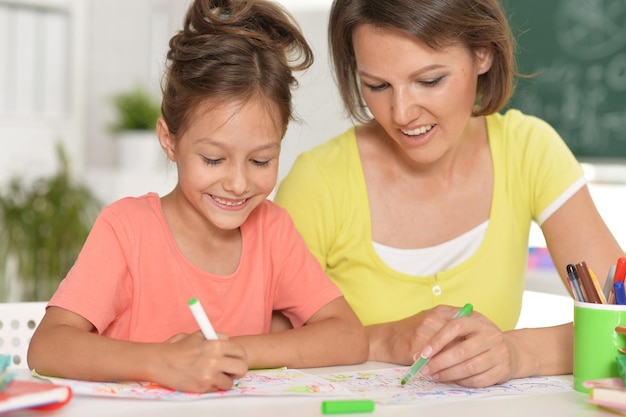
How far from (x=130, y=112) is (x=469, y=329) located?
2.95 metres

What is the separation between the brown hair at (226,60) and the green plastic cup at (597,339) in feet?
1.74

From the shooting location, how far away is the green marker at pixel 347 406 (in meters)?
0.95

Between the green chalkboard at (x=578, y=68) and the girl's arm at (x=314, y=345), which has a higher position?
the green chalkboard at (x=578, y=68)

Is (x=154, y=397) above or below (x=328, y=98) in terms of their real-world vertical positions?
below

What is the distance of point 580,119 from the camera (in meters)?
3.10

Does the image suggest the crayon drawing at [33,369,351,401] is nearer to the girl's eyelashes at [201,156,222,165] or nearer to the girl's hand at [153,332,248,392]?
the girl's hand at [153,332,248,392]

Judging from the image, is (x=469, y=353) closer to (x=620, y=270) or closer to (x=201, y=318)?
(x=620, y=270)

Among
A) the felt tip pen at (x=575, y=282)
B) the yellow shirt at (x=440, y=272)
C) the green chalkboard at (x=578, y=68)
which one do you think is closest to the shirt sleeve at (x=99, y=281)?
the yellow shirt at (x=440, y=272)

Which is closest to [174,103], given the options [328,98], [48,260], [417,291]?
[417,291]

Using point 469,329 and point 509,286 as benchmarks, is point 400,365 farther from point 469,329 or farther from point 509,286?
point 509,286

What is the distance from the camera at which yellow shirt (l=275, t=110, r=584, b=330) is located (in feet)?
5.04

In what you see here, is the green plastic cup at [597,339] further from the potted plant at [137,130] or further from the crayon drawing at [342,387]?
the potted plant at [137,130]

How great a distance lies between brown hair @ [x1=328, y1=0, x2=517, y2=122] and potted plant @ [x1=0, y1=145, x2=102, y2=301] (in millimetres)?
1724

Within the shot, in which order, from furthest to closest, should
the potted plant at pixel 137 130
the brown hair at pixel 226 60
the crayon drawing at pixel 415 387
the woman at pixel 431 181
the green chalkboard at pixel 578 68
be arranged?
the potted plant at pixel 137 130 < the green chalkboard at pixel 578 68 < the woman at pixel 431 181 < the brown hair at pixel 226 60 < the crayon drawing at pixel 415 387
